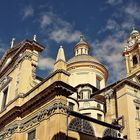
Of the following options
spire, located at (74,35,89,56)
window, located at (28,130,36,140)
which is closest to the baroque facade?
window, located at (28,130,36,140)

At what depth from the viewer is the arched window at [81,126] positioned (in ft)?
70.8

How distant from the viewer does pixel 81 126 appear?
890 inches

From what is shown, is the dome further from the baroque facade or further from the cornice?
the cornice

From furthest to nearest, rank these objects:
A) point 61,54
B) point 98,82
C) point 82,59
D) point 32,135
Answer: point 82,59
point 98,82
point 61,54
point 32,135

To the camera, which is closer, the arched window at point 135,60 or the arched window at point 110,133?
the arched window at point 110,133

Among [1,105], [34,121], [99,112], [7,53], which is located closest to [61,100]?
[34,121]

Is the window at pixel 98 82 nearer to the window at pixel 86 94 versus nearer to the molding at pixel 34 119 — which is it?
the window at pixel 86 94

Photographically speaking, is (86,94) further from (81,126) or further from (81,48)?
(81,126)

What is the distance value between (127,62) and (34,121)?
29.0m

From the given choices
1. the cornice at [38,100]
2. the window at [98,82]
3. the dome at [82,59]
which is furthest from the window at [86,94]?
the cornice at [38,100]

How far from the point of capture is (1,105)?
30000 millimetres

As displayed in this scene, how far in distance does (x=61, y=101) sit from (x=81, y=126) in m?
2.76

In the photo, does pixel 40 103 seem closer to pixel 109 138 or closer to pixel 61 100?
pixel 61 100

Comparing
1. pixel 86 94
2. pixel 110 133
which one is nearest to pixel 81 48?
pixel 86 94
